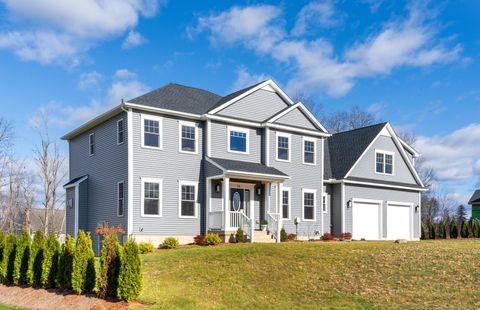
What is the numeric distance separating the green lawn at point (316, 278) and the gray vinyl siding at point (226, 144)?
784cm

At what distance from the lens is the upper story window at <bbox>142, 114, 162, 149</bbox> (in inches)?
850

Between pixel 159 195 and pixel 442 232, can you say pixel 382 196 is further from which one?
pixel 159 195

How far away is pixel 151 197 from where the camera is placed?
2153cm

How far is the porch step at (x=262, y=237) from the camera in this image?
74.5 ft

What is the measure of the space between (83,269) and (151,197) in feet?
29.5

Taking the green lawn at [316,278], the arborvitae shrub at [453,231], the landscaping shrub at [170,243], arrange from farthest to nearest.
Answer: the arborvitae shrub at [453,231], the landscaping shrub at [170,243], the green lawn at [316,278]

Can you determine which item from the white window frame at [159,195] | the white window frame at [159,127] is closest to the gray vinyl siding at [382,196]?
the white window frame at [159,195]

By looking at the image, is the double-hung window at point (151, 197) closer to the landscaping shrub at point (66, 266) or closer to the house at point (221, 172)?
the house at point (221, 172)

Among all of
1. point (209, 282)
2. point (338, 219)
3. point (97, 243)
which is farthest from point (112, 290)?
point (338, 219)

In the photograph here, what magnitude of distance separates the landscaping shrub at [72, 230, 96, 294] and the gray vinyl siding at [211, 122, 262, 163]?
1102cm

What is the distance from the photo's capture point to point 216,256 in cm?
1580

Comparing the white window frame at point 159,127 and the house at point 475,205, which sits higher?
the white window frame at point 159,127

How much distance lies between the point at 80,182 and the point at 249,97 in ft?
29.9

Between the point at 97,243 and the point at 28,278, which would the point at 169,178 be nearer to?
the point at 97,243
